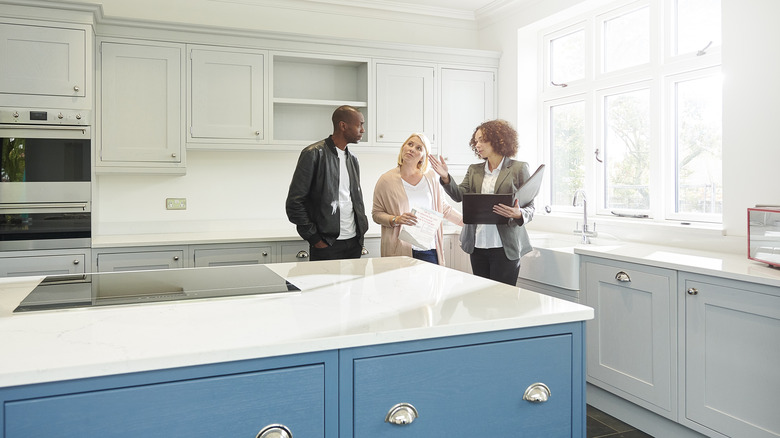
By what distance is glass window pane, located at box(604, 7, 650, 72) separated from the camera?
374 centimetres

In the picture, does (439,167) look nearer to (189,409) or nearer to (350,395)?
(350,395)

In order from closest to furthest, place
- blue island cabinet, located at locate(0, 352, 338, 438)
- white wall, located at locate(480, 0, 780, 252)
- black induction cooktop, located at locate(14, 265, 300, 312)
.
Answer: blue island cabinet, located at locate(0, 352, 338, 438), black induction cooktop, located at locate(14, 265, 300, 312), white wall, located at locate(480, 0, 780, 252)

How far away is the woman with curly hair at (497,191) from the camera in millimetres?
3068

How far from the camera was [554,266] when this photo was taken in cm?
327

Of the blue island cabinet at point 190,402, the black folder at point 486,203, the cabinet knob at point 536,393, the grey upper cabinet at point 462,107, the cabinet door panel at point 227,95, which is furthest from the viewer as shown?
the grey upper cabinet at point 462,107

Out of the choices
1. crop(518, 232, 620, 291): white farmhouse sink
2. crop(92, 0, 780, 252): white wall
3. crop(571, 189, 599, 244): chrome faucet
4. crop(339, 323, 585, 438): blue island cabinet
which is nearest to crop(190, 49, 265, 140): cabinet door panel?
crop(92, 0, 780, 252): white wall

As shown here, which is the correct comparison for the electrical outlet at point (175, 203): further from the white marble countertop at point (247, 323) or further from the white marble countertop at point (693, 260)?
the white marble countertop at point (693, 260)

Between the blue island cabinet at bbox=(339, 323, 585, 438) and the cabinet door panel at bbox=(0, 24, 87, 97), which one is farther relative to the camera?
the cabinet door panel at bbox=(0, 24, 87, 97)

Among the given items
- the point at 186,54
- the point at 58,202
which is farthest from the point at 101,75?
the point at 58,202

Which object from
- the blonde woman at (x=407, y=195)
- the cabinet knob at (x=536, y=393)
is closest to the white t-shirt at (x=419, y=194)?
the blonde woman at (x=407, y=195)

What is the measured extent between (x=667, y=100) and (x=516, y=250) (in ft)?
4.71

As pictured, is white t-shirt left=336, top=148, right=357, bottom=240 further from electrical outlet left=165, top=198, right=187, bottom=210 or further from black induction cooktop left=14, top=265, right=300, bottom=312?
electrical outlet left=165, top=198, right=187, bottom=210

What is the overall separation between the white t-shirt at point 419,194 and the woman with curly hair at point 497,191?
13 centimetres

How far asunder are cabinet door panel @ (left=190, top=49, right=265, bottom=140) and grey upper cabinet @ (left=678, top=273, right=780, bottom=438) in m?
2.78
